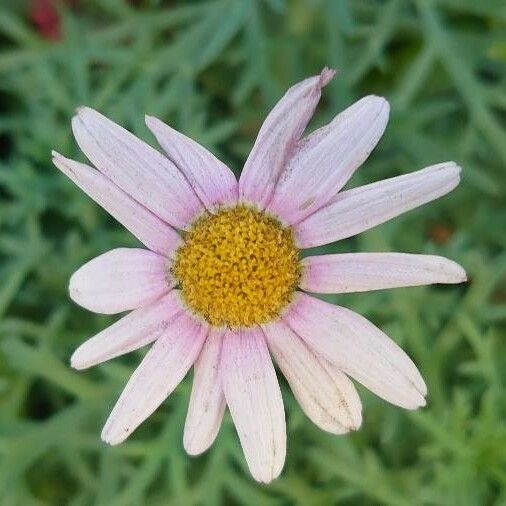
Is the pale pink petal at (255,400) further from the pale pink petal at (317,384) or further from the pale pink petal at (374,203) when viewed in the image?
the pale pink petal at (374,203)

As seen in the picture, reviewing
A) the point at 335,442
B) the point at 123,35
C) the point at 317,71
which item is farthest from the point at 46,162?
the point at 335,442

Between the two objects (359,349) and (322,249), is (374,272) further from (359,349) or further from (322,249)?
(322,249)

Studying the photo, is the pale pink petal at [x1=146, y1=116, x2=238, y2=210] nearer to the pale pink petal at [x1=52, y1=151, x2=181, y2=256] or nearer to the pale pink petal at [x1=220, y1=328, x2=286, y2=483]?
the pale pink petal at [x1=52, y1=151, x2=181, y2=256]

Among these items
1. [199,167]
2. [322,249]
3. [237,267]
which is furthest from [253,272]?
[322,249]

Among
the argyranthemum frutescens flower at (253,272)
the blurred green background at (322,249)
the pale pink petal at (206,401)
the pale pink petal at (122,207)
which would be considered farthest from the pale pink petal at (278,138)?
the blurred green background at (322,249)

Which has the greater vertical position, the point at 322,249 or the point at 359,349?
the point at 322,249

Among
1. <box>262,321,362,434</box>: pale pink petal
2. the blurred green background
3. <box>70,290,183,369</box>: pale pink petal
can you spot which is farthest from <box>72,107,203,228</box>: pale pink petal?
the blurred green background
